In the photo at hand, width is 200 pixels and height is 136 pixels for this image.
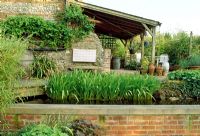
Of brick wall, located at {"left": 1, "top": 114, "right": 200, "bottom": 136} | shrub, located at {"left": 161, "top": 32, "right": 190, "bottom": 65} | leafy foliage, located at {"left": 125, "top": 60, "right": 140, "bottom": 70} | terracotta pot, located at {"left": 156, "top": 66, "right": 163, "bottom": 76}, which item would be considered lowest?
brick wall, located at {"left": 1, "top": 114, "right": 200, "bottom": 136}

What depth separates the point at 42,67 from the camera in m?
10.9

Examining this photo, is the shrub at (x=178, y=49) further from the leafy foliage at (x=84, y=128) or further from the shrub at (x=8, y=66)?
the shrub at (x=8, y=66)

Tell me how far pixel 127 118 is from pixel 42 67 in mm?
4905

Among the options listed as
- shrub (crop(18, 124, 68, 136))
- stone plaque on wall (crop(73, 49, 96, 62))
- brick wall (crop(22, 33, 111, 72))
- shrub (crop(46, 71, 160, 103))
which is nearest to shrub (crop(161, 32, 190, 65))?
brick wall (crop(22, 33, 111, 72))

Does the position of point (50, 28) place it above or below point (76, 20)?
below

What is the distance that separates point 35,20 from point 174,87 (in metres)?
4.86

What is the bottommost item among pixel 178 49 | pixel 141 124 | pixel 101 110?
A: pixel 141 124

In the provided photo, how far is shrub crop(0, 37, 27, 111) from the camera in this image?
17.9ft

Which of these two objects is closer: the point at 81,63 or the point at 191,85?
the point at 191,85

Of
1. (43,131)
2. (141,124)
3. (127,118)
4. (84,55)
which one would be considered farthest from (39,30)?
(43,131)

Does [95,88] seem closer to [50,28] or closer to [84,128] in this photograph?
[84,128]

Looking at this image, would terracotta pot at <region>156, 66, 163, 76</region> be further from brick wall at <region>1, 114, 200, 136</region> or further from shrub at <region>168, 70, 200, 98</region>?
brick wall at <region>1, 114, 200, 136</region>

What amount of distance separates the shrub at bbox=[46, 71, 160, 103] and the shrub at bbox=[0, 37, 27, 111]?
2.61 m

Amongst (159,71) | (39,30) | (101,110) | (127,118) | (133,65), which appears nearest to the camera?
(101,110)
